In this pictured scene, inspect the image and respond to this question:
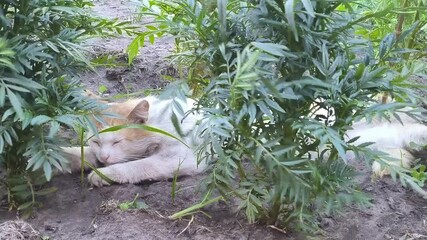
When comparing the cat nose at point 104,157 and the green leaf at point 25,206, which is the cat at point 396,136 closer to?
the cat nose at point 104,157

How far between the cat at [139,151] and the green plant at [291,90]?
960mm

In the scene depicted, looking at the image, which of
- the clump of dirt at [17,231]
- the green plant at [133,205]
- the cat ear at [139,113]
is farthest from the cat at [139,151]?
the clump of dirt at [17,231]

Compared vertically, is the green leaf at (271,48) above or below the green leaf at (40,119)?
above

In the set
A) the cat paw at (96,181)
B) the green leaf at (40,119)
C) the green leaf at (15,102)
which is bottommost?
the cat paw at (96,181)

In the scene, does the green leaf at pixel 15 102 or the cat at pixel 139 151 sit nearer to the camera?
the green leaf at pixel 15 102

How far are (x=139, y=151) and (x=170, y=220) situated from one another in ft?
3.09

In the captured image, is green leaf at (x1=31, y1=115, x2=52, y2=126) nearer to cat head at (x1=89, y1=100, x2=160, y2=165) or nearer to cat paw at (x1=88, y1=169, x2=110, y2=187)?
cat paw at (x1=88, y1=169, x2=110, y2=187)

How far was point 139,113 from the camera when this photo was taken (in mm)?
3572

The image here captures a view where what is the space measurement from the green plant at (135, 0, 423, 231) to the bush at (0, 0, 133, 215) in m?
0.49

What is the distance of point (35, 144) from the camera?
261 cm

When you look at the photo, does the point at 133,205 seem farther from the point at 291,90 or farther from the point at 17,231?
the point at 291,90

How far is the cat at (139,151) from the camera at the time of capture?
3.32 metres

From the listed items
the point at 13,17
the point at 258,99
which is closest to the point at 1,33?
the point at 13,17

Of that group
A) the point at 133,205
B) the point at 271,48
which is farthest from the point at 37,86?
the point at 271,48
